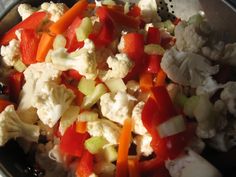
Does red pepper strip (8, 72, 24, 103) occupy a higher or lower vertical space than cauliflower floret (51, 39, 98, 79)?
lower

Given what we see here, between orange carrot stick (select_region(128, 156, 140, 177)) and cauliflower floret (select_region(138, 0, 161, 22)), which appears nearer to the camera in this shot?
orange carrot stick (select_region(128, 156, 140, 177))

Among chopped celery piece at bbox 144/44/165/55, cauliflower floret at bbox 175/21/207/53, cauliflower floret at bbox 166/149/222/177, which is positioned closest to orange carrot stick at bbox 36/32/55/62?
chopped celery piece at bbox 144/44/165/55

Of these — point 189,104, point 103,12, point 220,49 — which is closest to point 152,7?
point 103,12

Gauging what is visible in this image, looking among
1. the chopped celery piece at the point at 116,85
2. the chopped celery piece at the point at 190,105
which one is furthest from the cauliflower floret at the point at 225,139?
the chopped celery piece at the point at 116,85

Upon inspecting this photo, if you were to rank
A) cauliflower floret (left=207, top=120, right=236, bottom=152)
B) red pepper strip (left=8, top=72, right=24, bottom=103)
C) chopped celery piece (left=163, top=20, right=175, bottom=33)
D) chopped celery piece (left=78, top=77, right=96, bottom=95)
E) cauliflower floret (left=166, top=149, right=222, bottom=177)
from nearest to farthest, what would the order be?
cauliflower floret (left=166, top=149, right=222, bottom=177) → cauliflower floret (left=207, top=120, right=236, bottom=152) → chopped celery piece (left=78, top=77, right=96, bottom=95) → red pepper strip (left=8, top=72, right=24, bottom=103) → chopped celery piece (left=163, top=20, right=175, bottom=33)

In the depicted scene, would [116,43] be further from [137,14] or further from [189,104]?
[189,104]

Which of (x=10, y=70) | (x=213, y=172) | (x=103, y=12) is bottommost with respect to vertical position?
(x=213, y=172)

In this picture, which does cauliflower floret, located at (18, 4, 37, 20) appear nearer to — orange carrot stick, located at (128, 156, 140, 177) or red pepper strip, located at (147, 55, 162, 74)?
red pepper strip, located at (147, 55, 162, 74)

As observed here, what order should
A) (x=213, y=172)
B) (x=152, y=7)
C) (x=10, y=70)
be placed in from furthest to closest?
(x=152, y=7) < (x=10, y=70) < (x=213, y=172)

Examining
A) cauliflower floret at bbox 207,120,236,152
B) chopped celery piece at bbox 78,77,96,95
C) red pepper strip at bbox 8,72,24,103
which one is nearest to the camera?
cauliflower floret at bbox 207,120,236,152
